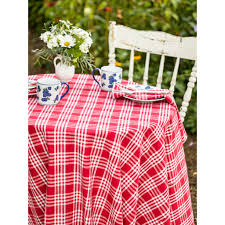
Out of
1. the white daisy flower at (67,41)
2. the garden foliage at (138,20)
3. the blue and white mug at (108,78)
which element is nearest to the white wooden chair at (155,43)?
the blue and white mug at (108,78)

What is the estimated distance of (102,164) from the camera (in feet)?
4.02

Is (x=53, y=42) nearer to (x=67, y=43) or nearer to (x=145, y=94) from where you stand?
(x=67, y=43)

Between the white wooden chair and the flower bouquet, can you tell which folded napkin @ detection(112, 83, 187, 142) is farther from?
the white wooden chair

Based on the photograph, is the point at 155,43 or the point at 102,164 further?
the point at 155,43

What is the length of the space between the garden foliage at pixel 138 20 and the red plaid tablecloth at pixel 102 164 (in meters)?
1.59

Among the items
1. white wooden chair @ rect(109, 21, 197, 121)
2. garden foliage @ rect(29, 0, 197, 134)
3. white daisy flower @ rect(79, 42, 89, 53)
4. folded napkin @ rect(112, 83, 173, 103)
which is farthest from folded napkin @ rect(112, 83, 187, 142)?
garden foliage @ rect(29, 0, 197, 134)

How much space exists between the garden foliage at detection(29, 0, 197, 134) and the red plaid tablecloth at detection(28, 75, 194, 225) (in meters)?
1.59

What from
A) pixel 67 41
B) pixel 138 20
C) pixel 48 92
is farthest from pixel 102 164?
pixel 138 20

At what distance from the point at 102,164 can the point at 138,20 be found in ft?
7.49

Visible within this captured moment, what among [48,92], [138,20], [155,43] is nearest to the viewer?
[48,92]

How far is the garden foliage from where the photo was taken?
3.02m

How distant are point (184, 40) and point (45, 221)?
1162mm

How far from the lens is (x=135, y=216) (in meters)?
1.29

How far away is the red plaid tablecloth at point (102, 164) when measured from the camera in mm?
1201
